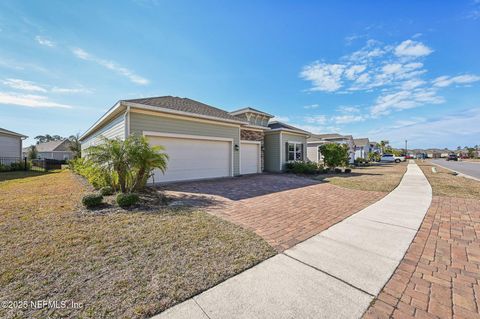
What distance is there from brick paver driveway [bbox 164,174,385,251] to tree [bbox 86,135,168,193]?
1.41 m

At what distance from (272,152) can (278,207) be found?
10.2 m

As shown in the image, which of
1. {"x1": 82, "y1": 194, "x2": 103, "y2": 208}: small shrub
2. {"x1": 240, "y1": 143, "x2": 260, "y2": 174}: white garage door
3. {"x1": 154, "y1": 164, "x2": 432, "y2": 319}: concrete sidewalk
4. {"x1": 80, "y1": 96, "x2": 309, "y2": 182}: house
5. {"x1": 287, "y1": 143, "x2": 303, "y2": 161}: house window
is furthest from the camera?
{"x1": 287, "y1": 143, "x2": 303, "y2": 161}: house window

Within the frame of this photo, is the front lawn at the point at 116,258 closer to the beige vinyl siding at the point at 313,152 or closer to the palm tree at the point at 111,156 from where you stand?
the palm tree at the point at 111,156

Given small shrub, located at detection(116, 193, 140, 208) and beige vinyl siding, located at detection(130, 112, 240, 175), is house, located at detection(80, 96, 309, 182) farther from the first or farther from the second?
small shrub, located at detection(116, 193, 140, 208)

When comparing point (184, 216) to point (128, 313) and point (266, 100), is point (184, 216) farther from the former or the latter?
point (266, 100)

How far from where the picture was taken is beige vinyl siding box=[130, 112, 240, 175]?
26.8 feet

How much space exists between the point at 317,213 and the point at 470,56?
14567 millimetres

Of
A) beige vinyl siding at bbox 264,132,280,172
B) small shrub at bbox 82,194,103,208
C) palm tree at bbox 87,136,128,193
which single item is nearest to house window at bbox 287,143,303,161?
beige vinyl siding at bbox 264,132,280,172

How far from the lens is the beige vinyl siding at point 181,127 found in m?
8.16

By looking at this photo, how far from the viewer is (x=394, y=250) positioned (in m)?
3.26

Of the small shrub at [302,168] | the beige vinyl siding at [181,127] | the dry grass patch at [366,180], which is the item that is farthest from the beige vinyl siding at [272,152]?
the beige vinyl siding at [181,127]

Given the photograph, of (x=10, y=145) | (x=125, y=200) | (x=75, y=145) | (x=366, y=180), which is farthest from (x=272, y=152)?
(x=10, y=145)

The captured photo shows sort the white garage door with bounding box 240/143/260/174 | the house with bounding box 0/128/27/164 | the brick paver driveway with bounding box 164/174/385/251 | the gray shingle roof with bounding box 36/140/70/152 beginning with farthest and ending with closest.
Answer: the gray shingle roof with bounding box 36/140/70/152 < the house with bounding box 0/128/27/164 < the white garage door with bounding box 240/143/260/174 < the brick paver driveway with bounding box 164/174/385/251

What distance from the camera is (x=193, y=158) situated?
10.1 m
